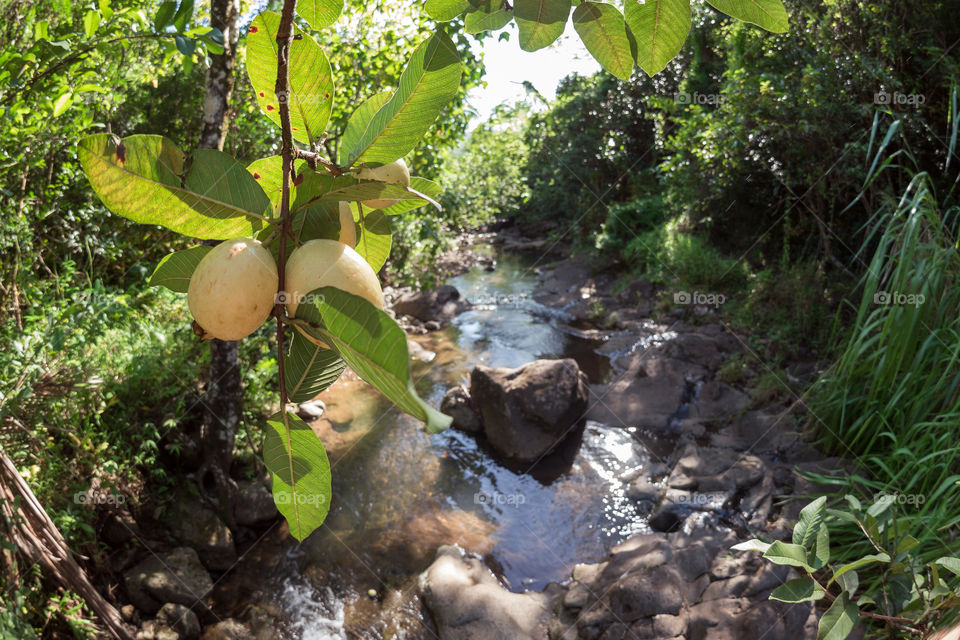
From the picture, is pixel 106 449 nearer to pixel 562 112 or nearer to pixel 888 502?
pixel 888 502

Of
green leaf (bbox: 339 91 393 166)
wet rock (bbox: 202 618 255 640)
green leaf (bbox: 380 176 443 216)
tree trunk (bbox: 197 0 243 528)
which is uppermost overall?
green leaf (bbox: 339 91 393 166)

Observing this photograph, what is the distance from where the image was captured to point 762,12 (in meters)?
0.55

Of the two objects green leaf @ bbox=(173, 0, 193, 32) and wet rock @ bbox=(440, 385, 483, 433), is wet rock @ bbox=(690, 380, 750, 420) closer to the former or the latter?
wet rock @ bbox=(440, 385, 483, 433)

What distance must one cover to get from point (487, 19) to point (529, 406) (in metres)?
4.96

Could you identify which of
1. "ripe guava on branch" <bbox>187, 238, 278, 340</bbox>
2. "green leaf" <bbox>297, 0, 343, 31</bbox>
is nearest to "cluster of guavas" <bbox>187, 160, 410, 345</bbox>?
"ripe guava on branch" <bbox>187, 238, 278, 340</bbox>

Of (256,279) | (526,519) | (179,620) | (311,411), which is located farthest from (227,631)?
(256,279)

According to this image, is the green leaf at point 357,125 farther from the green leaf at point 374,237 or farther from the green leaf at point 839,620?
the green leaf at point 839,620

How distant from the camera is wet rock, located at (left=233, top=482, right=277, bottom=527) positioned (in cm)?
390

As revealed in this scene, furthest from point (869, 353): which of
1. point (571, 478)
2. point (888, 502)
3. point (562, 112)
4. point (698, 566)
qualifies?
point (562, 112)

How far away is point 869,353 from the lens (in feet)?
12.8

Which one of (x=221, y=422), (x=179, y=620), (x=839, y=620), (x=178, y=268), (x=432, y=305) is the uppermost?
(x=178, y=268)

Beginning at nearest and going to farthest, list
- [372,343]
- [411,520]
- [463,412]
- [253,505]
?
1. [372,343]
2. [253,505]
3. [411,520]
4. [463,412]

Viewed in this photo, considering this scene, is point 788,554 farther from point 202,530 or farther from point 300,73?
point 202,530

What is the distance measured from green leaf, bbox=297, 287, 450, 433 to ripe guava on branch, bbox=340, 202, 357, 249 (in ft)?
0.40
